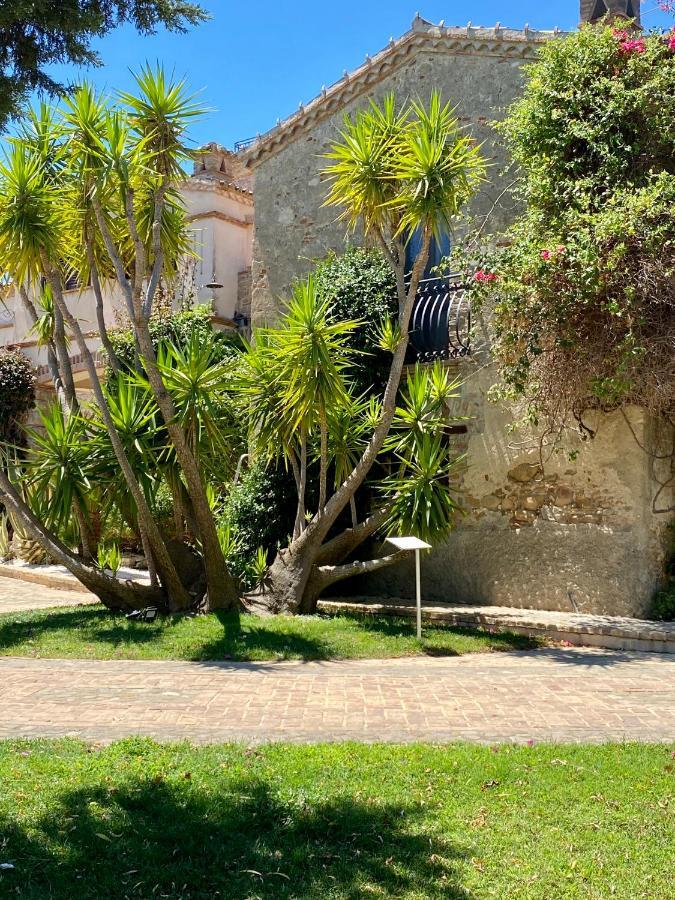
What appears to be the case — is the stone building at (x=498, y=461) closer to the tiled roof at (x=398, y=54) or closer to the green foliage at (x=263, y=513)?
the tiled roof at (x=398, y=54)

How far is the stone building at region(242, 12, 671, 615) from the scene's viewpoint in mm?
10453

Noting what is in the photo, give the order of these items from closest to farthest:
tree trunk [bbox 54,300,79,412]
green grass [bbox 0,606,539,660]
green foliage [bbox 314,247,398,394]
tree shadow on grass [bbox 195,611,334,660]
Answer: tree shadow on grass [bbox 195,611,334,660] → green grass [bbox 0,606,539,660] → tree trunk [bbox 54,300,79,412] → green foliage [bbox 314,247,398,394]

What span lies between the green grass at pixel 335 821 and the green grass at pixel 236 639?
318cm

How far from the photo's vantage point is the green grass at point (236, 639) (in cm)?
870

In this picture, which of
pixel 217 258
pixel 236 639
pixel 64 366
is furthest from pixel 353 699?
pixel 217 258

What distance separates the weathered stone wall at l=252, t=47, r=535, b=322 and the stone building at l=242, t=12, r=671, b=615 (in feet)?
0.07

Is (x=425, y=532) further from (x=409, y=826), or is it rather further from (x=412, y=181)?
(x=409, y=826)

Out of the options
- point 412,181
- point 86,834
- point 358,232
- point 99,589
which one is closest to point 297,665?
point 99,589

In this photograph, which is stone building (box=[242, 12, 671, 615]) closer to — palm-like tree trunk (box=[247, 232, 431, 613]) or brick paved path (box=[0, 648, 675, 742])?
palm-like tree trunk (box=[247, 232, 431, 613])

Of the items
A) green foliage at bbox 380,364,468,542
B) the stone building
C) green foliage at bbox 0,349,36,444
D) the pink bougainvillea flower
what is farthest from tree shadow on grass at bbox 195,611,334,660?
green foliage at bbox 0,349,36,444

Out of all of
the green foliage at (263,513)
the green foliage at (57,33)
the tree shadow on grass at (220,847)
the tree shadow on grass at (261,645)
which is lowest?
the tree shadow on grass at (220,847)

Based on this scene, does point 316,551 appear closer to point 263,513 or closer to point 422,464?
point 422,464

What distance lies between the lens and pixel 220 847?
13.6 feet

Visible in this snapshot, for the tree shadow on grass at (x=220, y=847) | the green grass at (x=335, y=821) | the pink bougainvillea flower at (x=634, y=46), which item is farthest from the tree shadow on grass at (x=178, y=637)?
the pink bougainvillea flower at (x=634, y=46)
